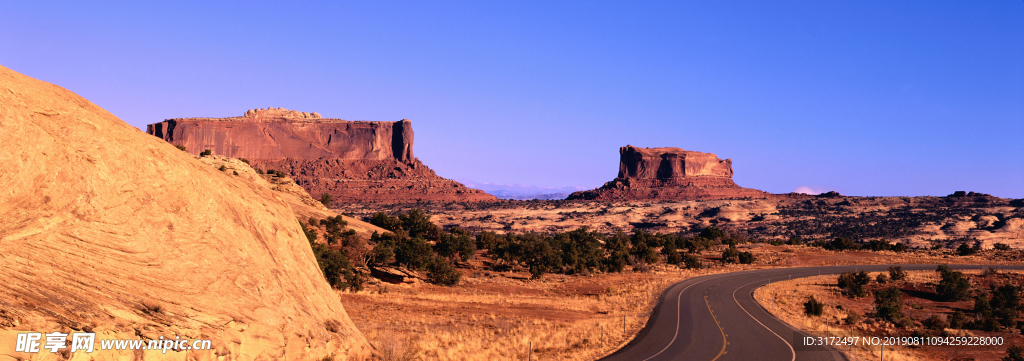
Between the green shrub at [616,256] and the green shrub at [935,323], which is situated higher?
the green shrub at [616,256]

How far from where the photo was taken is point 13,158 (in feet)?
33.0

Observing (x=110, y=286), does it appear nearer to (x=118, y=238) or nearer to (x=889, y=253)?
(x=118, y=238)

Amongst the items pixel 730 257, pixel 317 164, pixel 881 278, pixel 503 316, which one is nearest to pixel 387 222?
pixel 503 316

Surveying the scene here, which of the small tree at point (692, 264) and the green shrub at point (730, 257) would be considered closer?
the small tree at point (692, 264)

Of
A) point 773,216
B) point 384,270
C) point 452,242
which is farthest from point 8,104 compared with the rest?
point 773,216

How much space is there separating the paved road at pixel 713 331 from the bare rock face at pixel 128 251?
11.5 metres

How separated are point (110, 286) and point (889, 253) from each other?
87.5 meters

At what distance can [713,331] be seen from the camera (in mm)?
25328

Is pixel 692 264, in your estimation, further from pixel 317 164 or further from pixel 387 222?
pixel 317 164

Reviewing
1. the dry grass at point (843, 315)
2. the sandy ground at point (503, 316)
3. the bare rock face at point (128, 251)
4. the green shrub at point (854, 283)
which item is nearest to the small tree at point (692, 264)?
the dry grass at point (843, 315)

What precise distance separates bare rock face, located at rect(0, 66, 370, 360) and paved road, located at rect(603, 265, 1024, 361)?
11506 millimetres

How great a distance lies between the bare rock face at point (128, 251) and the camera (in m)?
9.23

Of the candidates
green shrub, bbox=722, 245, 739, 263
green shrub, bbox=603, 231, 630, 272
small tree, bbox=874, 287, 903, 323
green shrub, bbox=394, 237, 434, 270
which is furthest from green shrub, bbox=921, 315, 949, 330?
green shrub, bbox=722, 245, 739, 263

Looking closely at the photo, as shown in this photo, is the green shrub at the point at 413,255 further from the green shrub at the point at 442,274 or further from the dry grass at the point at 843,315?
the dry grass at the point at 843,315
